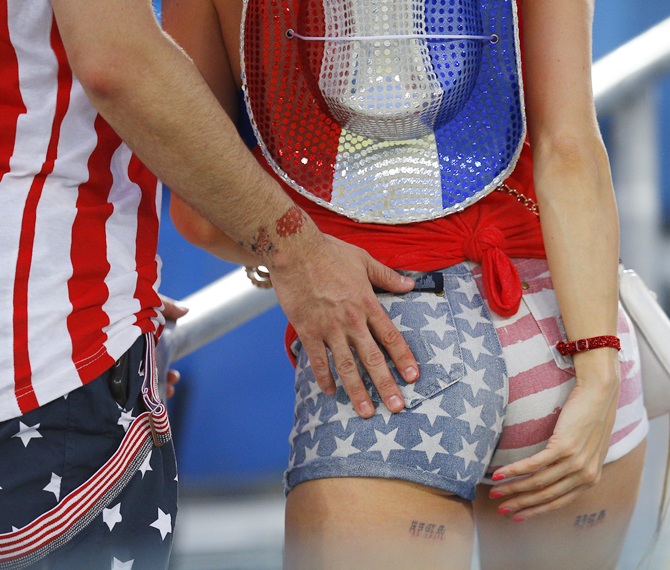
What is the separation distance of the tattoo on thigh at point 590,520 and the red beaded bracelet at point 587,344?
0.22 meters

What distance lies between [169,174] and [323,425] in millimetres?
317

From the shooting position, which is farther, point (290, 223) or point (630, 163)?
point (630, 163)

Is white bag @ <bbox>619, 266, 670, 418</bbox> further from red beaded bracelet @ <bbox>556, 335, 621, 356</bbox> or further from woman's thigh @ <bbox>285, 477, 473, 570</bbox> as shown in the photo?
woman's thigh @ <bbox>285, 477, 473, 570</bbox>

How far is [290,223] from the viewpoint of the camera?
1024mm

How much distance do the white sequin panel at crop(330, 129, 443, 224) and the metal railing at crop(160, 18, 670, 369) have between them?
49 centimetres

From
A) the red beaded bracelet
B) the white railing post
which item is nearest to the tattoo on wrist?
the red beaded bracelet

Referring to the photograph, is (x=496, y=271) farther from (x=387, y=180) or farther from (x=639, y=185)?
(x=639, y=185)

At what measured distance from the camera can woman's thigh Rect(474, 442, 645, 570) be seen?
3.79 feet

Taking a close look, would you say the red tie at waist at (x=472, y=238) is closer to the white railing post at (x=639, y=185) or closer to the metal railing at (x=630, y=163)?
the metal railing at (x=630, y=163)

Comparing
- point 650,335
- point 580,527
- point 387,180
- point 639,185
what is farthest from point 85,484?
point 639,185

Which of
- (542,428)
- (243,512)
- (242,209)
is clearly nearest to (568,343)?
(542,428)

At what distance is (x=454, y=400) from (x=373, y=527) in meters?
0.16

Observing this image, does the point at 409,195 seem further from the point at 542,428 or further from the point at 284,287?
the point at 542,428

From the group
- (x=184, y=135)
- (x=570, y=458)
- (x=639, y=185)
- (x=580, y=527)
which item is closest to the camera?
(x=184, y=135)
